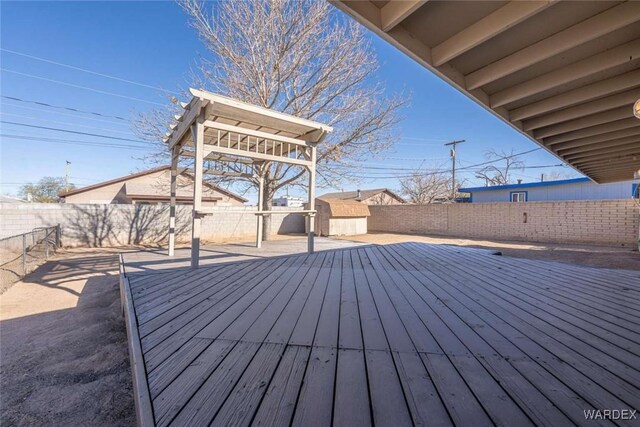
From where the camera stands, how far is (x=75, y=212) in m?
9.91

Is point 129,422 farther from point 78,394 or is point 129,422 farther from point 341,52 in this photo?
point 341,52

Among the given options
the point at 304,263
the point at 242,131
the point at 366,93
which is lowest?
the point at 304,263

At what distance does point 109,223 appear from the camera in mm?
10422

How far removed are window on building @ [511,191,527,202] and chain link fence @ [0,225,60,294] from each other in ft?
72.4

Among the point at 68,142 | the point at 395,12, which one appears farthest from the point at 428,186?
the point at 68,142

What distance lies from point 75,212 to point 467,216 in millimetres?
17587

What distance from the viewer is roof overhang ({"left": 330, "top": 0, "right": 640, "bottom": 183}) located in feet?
6.13

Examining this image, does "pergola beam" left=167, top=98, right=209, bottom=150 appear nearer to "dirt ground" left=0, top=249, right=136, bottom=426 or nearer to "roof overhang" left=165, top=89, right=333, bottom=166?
"roof overhang" left=165, top=89, right=333, bottom=166

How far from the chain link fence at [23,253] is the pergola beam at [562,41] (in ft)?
28.4

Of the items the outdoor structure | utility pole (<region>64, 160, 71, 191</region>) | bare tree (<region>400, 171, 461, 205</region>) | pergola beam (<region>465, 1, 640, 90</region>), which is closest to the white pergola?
pergola beam (<region>465, 1, 640, 90</region>)

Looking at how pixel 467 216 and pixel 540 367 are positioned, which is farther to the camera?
pixel 467 216

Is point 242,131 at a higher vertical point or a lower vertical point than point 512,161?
lower

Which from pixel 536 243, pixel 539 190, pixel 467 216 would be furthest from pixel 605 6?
pixel 539 190

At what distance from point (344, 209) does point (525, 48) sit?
41.4 feet
